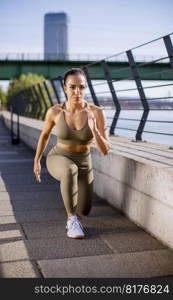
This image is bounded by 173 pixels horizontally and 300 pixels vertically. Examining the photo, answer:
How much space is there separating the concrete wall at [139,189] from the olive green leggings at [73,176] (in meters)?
0.44

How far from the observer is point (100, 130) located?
4.66 meters

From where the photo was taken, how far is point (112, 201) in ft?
18.5

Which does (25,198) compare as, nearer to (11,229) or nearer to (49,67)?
(11,229)

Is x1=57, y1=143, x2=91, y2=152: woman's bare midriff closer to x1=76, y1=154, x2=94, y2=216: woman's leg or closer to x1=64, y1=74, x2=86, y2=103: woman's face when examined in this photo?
x1=76, y1=154, x2=94, y2=216: woman's leg

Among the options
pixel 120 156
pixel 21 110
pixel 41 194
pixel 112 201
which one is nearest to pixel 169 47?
pixel 120 156

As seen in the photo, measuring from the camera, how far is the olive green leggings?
14.6 feet

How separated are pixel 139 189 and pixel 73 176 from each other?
0.69m

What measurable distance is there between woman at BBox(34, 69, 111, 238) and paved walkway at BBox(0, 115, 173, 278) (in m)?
0.25

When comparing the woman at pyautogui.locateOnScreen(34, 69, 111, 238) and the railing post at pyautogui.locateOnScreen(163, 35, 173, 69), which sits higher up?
the railing post at pyautogui.locateOnScreen(163, 35, 173, 69)

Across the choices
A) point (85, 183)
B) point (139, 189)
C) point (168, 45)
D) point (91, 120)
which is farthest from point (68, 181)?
point (168, 45)

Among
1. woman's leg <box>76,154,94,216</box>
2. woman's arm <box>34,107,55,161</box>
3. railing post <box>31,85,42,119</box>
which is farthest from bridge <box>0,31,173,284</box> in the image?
railing post <box>31,85,42,119</box>

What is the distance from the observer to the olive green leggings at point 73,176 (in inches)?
176

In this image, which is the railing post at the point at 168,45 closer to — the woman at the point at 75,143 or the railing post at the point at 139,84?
the railing post at the point at 139,84

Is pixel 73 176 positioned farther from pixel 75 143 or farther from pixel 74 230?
pixel 74 230
